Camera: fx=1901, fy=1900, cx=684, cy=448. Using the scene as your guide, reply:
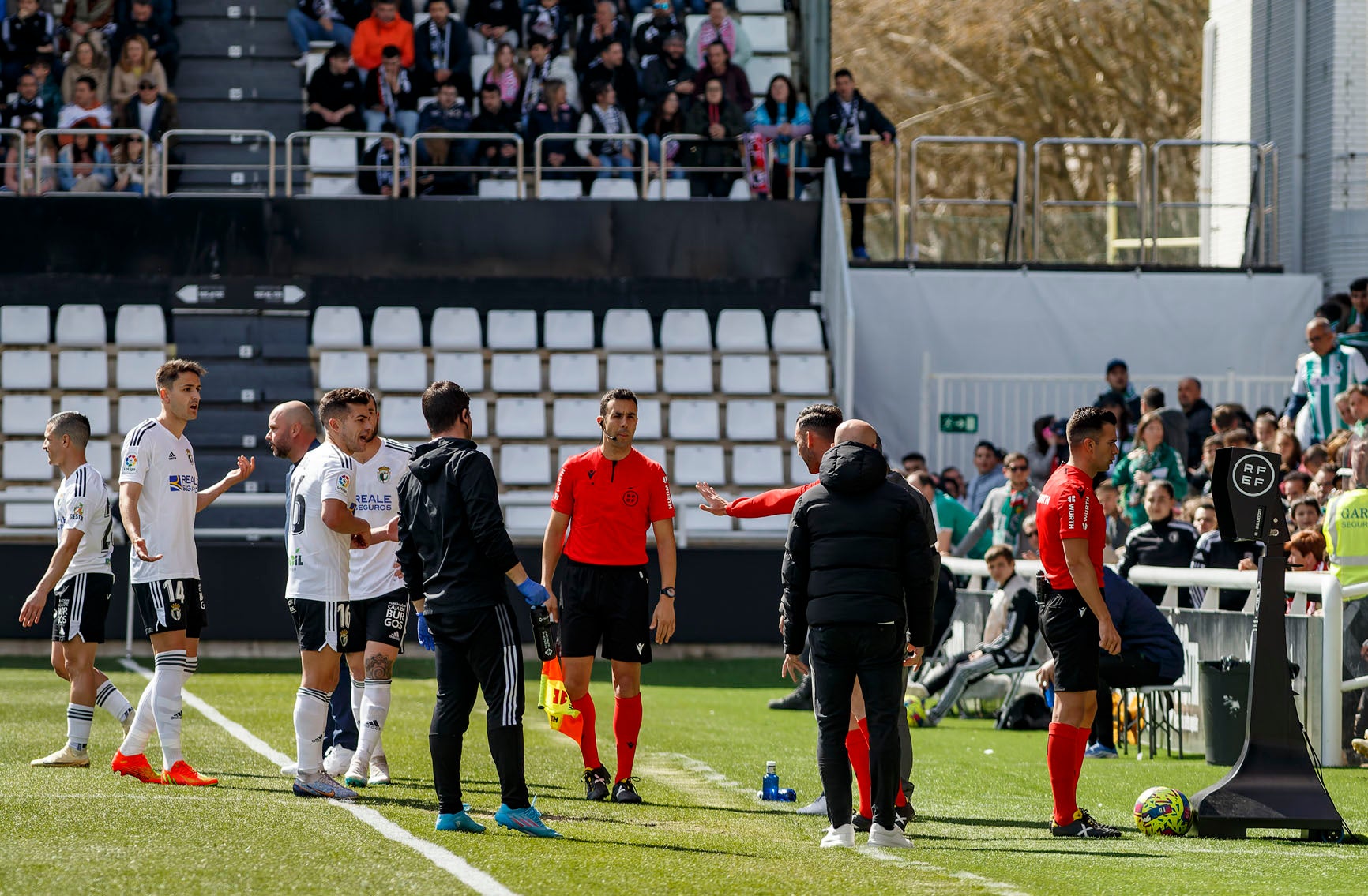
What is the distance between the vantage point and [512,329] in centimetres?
2234

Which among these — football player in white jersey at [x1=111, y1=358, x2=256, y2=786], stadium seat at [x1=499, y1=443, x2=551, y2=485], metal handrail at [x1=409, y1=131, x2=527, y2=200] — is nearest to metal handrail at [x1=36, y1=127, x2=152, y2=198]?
metal handrail at [x1=409, y1=131, x2=527, y2=200]

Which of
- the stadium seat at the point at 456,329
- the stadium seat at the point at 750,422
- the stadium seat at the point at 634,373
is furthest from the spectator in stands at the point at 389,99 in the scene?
the stadium seat at the point at 750,422

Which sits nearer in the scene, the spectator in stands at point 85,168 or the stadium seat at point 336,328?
the stadium seat at point 336,328

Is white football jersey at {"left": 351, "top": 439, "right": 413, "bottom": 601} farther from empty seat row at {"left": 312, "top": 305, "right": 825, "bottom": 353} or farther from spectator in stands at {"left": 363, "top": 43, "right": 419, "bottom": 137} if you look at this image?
spectator in stands at {"left": 363, "top": 43, "right": 419, "bottom": 137}

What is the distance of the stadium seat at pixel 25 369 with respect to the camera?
21.2 meters

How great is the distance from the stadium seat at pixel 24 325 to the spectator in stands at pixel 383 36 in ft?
16.0

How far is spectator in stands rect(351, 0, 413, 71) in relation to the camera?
23.3 m

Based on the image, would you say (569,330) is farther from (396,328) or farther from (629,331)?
(396,328)

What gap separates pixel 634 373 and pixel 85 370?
243 inches

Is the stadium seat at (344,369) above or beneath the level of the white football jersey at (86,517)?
above

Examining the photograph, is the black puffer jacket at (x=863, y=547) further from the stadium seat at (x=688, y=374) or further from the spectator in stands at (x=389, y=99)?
the spectator in stands at (x=389, y=99)

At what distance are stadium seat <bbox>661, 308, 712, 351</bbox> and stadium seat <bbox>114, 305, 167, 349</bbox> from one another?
5797mm

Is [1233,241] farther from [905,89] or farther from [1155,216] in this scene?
[905,89]

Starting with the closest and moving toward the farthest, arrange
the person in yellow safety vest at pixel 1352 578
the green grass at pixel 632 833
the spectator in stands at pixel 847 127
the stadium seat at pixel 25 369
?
the green grass at pixel 632 833
the person in yellow safety vest at pixel 1352 578
the stadium seat at pixel 25 369
the spectator in stands at pixel 847 127
